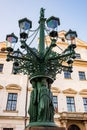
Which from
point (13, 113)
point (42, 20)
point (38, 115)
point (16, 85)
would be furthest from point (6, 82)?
point (38, 115)

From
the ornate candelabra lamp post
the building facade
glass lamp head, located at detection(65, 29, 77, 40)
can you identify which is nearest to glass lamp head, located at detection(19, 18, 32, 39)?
the ornate candelabra lamp post

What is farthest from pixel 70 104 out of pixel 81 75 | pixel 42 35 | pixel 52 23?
pixel 52 23

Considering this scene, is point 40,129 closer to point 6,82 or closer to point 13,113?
point 13,113

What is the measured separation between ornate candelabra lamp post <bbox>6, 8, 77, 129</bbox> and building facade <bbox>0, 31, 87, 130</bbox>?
811cm

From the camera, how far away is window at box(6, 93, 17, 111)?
15672mm

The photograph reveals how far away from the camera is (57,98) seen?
55.5ft

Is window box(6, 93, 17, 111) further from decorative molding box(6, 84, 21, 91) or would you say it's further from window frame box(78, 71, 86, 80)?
window frame box(78, 71, 86, 80)

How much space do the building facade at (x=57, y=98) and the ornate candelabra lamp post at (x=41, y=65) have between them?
811 cm

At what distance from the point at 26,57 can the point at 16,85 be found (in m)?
11.8

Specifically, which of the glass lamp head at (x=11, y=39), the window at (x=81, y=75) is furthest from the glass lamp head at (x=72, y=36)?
the window at (x=81, y=75)

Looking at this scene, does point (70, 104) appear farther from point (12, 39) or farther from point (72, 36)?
point (12, 39)

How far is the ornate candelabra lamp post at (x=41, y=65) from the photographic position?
442 centimetres

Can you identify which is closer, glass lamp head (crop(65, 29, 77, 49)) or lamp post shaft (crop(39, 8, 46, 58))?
lamp post shaft (crop(39, 8, 46, 58))

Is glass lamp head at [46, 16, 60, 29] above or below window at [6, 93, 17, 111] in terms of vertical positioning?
above
